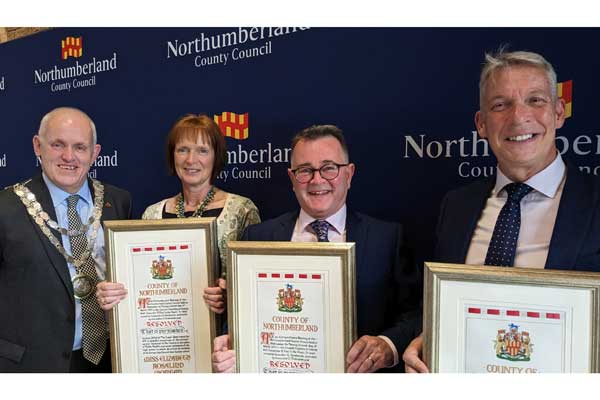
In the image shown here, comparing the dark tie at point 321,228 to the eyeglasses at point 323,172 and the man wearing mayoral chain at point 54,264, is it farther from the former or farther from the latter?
the man wearing mayoral chain at point 54,264

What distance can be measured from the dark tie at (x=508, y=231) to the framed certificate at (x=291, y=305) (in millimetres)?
430

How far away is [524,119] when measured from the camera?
1.39m

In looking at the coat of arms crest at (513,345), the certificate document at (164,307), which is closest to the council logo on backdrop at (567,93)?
the coat of arms crest at (513,345)

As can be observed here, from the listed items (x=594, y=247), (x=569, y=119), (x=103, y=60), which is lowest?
(x=594, y=247)

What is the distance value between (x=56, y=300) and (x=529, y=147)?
1782mm

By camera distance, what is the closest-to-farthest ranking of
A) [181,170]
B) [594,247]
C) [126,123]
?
[594,247], [181,170], [126,123]

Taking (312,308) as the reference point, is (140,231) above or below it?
above

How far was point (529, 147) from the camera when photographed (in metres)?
1.41

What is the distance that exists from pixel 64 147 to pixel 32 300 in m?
0.62

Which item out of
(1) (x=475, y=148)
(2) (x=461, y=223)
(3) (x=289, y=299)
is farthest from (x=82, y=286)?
(1) (x=475, y=148)

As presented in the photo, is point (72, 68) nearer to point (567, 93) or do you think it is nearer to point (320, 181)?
point (320, 181)

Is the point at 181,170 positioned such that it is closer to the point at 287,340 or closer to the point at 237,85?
the point at 237,85

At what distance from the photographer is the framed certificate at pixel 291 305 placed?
140 centimetres

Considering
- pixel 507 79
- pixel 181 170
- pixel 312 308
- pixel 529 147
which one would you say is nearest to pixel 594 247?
pixel 529 147
